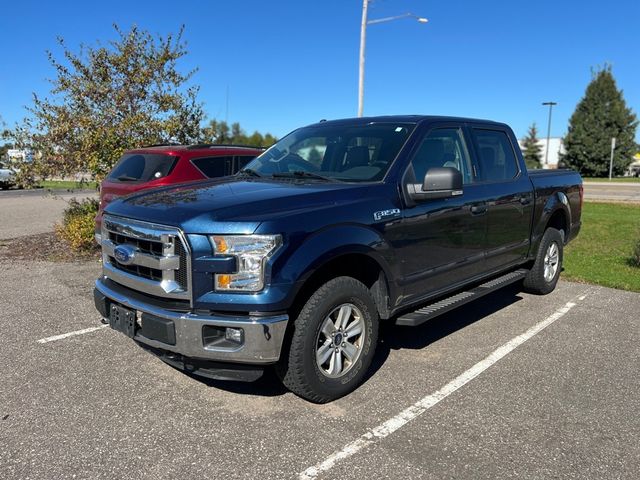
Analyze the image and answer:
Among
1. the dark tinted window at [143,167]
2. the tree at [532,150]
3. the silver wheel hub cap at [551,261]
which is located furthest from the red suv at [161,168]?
the tree at [532,150]

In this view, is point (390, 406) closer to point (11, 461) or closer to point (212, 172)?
point (11, 461)

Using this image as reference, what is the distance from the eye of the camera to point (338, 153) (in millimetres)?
4375

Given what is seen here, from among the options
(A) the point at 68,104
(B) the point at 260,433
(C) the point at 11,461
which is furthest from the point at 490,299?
(A) the point at 68,104

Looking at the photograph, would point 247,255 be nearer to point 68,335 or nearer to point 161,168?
point 68,335

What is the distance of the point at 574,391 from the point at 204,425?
2.57 m

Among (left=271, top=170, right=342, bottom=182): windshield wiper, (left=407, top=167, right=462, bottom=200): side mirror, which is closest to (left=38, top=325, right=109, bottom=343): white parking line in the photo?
(left=271, top=170, right=342, bottom=182): windshield wiper

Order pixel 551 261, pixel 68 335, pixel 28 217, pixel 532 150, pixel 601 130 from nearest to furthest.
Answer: pixel 68 335 → pixel 551 261 → pixel 28 217 → pixel 601 130 → pixel 532 150

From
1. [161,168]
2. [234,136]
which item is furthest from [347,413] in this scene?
[234,136]

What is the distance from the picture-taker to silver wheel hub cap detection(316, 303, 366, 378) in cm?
341

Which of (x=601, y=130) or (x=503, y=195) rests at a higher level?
(x=601, y=130)

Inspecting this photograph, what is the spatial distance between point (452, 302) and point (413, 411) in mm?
1286

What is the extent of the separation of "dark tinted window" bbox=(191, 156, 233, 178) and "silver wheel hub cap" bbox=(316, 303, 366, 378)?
4515 mm

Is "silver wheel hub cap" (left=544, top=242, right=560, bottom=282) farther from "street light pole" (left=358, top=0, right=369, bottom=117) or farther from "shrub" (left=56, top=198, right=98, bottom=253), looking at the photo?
"street light pole" (left=358, top=0, right=369, bottom=117)

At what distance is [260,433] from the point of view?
312 centimetres
